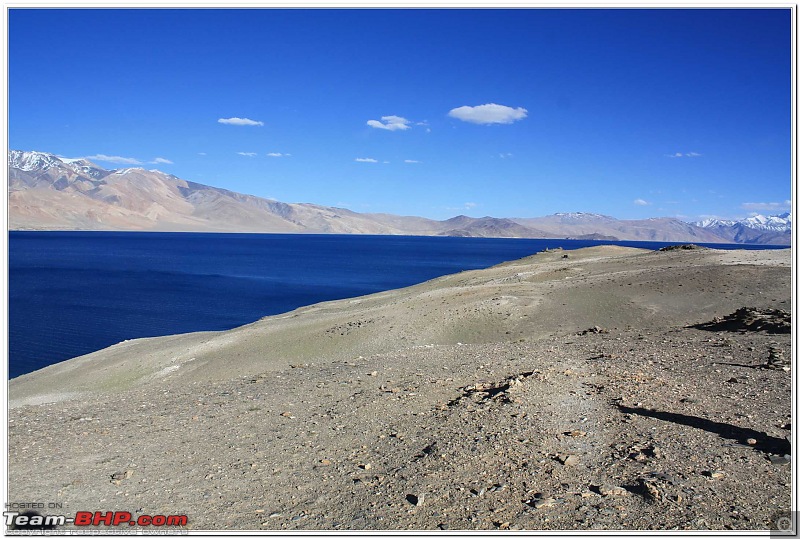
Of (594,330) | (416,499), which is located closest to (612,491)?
(416,499)

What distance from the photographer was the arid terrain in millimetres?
5875

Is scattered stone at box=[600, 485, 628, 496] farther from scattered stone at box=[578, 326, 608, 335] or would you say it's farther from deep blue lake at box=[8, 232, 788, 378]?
deep blue lake at box=[8, 232, 788, 378]

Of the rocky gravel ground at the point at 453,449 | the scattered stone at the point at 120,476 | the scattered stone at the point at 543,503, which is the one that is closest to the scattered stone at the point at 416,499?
the rocky gravel ground at the point at 453,449

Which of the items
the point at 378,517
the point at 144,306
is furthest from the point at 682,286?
the point at 144,306

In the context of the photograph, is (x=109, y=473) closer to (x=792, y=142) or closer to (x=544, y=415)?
(x=544, y=415)

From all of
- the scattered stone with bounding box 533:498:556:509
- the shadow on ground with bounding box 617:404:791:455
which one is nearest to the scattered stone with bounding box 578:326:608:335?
the shadow on ground with bounding box 617:404:791:455

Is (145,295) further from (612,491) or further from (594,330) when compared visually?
(612,491)

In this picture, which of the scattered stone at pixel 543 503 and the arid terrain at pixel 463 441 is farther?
the arid terrain at pixel 463 441

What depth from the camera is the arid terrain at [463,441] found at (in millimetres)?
5875

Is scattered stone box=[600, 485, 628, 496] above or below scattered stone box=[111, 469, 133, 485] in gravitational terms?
above

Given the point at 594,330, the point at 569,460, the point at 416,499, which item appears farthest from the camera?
the point at 594,330

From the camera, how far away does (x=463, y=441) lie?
770 cm

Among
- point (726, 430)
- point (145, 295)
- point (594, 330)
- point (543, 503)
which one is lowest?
point (145, 295)

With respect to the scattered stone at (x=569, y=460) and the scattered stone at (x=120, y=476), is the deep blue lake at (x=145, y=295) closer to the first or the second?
the scattered stone at (x=120, y=476)
